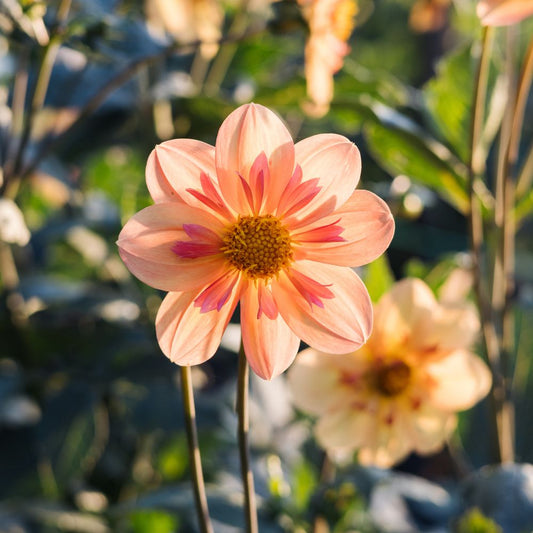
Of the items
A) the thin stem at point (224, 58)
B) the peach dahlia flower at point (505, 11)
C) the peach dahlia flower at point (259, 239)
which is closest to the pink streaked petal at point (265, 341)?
the peach dahlia flower at point (259, 239)

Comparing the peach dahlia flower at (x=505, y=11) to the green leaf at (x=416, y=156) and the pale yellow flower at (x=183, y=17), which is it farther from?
the pale yellow flower at (x=183, y=17)

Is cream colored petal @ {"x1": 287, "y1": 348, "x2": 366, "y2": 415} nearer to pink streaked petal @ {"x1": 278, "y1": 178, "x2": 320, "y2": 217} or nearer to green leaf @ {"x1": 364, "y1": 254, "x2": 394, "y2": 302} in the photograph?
green leaf @ {"x1": 364, "y1": 254, "x2": 394, "y2": 302}

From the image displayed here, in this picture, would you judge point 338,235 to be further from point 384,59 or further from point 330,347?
point 384,59

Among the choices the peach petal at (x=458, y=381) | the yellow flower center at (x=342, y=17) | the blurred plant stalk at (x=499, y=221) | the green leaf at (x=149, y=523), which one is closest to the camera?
the blurred plant stalk at (x=499, y=221)

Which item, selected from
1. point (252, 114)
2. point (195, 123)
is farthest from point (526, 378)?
point (252, 114)

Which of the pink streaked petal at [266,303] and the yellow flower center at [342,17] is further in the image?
the yellow flower center at [342,17]

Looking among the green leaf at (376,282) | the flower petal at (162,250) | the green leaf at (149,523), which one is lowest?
the green leaf at (149,523)

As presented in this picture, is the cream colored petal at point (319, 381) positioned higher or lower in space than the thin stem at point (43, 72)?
lower
